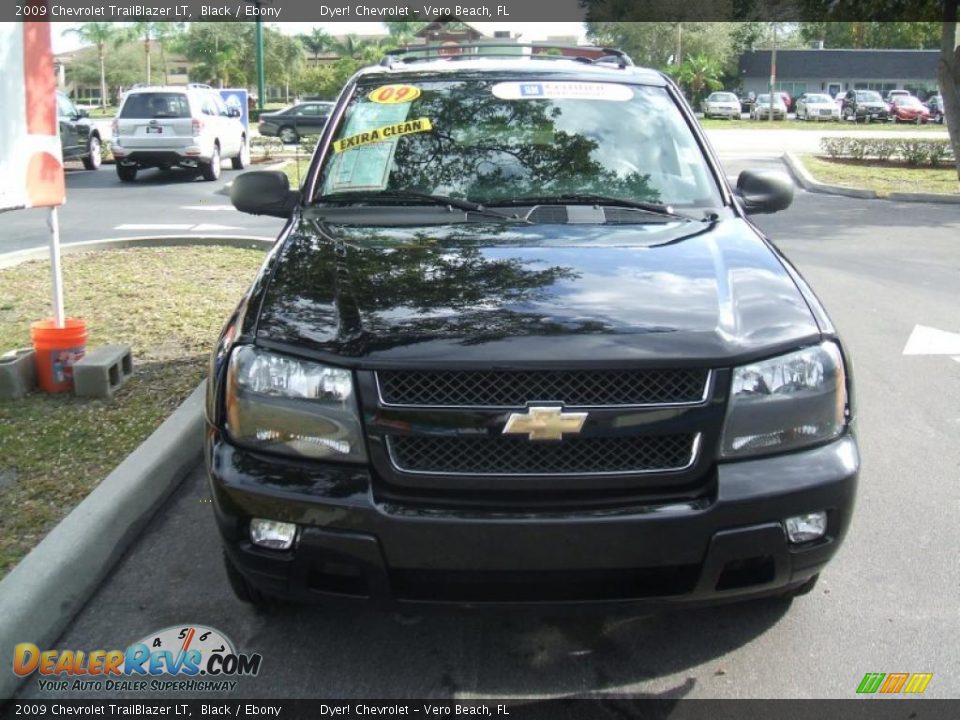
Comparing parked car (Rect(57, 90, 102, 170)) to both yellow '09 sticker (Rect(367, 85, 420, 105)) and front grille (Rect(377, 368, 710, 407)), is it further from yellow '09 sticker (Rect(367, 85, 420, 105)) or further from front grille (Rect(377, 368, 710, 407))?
front grille (Rect(377, 368, 710, 407))

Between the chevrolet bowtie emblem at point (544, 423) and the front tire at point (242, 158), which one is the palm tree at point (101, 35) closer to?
the front tire at point (242, 158)

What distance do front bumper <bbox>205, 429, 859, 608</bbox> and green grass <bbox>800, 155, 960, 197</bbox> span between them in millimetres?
15815

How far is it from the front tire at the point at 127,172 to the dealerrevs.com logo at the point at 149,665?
18.0 meters

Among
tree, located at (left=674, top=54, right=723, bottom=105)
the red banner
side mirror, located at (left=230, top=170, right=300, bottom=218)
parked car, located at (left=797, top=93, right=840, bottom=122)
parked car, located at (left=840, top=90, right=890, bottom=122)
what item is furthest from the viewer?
tree, located at (left=674, top=54, right=723, bottom=105)

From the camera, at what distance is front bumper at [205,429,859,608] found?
8.51 feet

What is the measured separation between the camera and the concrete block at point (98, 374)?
5.35m

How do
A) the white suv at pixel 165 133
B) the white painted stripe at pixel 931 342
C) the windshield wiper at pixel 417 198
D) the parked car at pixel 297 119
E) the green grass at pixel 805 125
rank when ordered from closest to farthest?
the windshield wiper at pixel 417 198 → the white painted stripe at pixel 931 342 → the white suv at pixel 165 133 → the parked car at pixel 297 119 → the green grass at pixel 805 125

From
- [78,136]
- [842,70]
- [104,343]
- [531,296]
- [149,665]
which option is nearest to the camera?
[531,296]

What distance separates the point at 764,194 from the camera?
4.41m

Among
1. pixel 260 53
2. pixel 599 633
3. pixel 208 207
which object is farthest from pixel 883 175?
pixel 599 633

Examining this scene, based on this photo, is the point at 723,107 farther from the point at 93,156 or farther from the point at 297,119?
the point at 93,156

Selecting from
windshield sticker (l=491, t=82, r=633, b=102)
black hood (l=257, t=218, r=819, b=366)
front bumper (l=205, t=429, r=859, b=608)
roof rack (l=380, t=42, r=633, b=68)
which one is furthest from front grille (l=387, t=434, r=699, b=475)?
roof rack (l=380, t=42, r=633, b=68)

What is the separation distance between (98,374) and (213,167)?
15.4 metres

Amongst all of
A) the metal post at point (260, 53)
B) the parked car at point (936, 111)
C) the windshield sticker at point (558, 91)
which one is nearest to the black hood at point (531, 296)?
the windshield sticker at point (558, 91)
